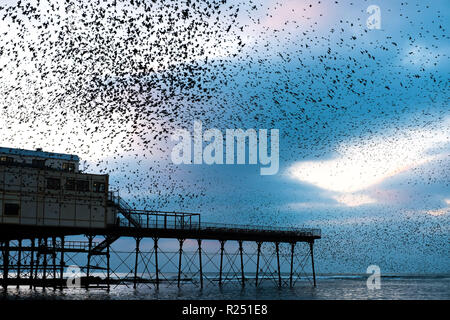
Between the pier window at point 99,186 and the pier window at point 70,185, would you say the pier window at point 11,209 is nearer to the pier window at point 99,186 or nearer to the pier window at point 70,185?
the pier window at point 70,185

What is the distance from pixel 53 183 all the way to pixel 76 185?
233 cm

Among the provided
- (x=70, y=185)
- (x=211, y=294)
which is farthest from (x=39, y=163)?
(x=211, y=294)

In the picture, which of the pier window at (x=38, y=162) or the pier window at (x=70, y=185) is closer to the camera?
the pier window at (x=70, y=185)

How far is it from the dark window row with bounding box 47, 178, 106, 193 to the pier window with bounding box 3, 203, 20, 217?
344 cm

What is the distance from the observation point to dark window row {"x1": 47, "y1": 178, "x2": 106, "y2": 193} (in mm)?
51500

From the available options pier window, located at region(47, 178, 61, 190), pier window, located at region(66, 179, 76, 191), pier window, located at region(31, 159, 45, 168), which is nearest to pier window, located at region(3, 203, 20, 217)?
pier window, located at region(47, 178, 61, 190)

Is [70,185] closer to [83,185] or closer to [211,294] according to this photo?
[83,185]

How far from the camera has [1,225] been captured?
160 ft

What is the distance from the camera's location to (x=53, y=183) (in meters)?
51.6

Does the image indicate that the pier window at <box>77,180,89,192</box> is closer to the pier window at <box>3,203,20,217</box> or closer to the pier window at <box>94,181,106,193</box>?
the pier window at <box>94,181,106,193</box>

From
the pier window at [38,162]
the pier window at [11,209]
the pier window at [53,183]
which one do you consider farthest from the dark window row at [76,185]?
the pier window at [38,162]

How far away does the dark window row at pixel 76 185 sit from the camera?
2028 inches
